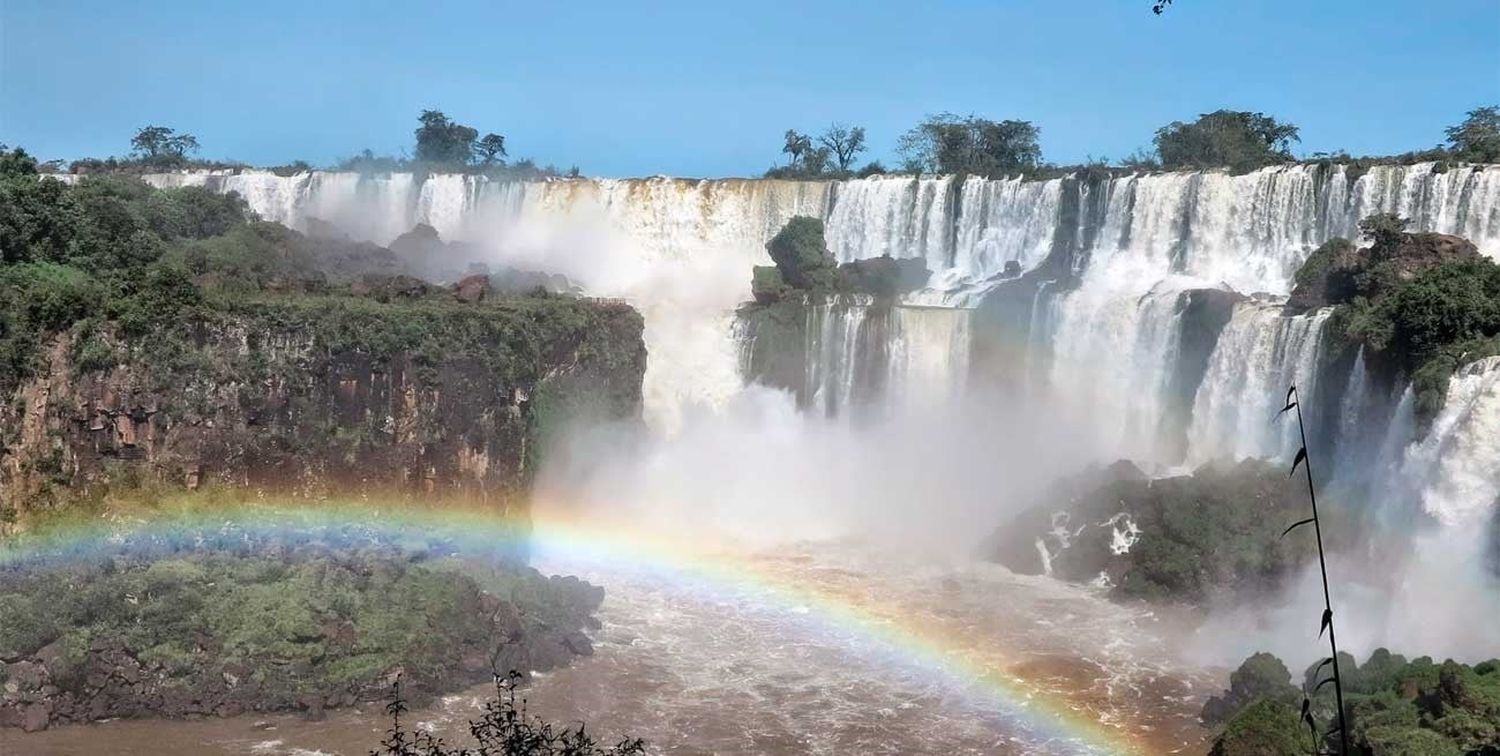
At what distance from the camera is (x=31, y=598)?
20141mm

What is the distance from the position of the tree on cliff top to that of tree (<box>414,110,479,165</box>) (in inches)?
1344

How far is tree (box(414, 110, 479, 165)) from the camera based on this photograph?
69938 mm

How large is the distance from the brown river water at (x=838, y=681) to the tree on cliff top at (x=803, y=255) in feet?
41.7

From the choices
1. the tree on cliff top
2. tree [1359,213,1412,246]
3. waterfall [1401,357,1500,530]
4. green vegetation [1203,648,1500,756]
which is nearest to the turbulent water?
waterfall [1401,357,1500,530]

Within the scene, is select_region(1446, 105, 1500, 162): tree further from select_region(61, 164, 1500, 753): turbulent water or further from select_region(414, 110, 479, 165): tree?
select_region(414, 110, 479, 165): tree

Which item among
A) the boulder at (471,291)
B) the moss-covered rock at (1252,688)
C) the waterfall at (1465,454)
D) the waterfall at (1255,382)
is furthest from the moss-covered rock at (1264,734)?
the boulder at (471,291)

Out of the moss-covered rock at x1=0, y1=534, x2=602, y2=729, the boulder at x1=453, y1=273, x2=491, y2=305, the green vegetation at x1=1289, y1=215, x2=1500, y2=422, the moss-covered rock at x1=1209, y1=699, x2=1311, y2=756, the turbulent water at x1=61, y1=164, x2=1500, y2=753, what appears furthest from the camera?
the boulder at x1=453, y1=273, x2=491, y2=305

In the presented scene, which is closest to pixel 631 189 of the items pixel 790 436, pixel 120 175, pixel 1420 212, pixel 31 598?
pixel 790 436

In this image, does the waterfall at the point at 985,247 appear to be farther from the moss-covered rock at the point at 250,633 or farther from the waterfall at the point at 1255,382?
the moss-covered rock at the point at 250,633

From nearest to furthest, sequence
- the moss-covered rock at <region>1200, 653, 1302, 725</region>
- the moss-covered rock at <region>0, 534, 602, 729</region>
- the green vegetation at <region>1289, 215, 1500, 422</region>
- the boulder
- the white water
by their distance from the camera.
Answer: the moss-covered rock at <region>1200, 653, 1302, 725</region> < the moss-covered rock at <region>0, 534, 602, 729</region> < the green vegetation at <region>1289, 215, 1500, 422</region> < the white water < the boulder

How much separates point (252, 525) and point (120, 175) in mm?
32273

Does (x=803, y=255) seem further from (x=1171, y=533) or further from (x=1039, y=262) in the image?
(x=1171, y=533)

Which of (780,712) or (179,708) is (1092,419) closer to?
(780,712)

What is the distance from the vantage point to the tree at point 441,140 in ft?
229
